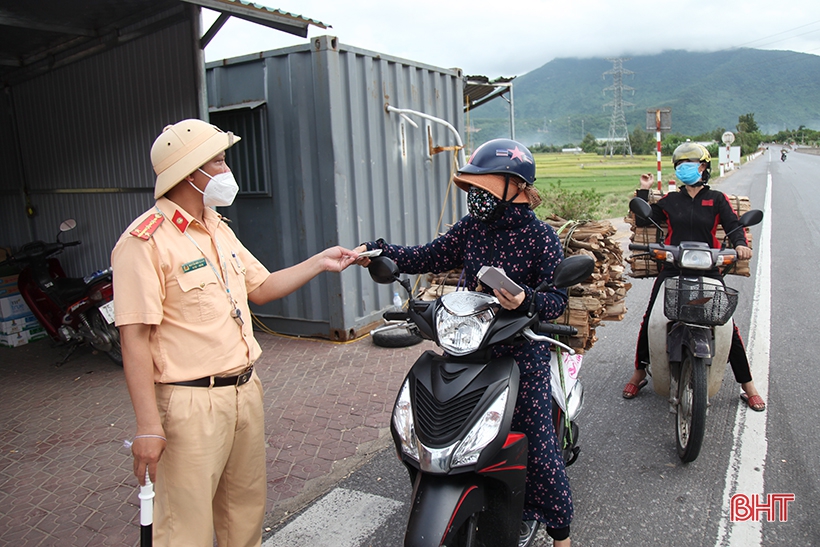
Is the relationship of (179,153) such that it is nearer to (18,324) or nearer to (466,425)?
(466,425)

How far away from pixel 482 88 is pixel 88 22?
6.51 m

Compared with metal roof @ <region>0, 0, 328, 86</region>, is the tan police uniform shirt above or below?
below

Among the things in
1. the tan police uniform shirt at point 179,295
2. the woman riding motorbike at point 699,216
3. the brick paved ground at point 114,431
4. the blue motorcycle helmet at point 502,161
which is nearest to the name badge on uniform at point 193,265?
the tan police uniform shirt at point 179,295

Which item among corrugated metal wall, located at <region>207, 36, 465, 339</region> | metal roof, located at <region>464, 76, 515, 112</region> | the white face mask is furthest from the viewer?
metal roof, located at <region>464, 76, 515, 112</region>

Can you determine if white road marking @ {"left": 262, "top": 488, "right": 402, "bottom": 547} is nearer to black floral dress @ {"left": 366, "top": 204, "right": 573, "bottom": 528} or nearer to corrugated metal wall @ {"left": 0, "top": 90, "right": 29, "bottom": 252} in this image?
black floral dress @ {"left": 366, "top": 204, "right": 573, "bottom": 528}

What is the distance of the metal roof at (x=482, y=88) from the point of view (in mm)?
10344

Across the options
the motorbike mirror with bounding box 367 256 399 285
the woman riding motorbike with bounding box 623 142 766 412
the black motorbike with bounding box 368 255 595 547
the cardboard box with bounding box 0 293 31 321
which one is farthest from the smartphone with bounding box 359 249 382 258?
the cardboard box with bounding box 0 293 31 321

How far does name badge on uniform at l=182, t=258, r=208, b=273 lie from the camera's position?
2315 mm

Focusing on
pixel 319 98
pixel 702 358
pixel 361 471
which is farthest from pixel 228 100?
pixel 702 358

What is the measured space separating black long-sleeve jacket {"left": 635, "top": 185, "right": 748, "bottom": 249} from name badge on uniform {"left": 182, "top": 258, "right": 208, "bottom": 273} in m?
3.46

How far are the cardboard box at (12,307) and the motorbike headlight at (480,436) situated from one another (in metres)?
7.07

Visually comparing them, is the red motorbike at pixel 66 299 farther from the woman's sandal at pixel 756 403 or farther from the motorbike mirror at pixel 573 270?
the woman's sandal at pixel 756 403

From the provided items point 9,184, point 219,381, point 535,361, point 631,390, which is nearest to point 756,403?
point 631,390

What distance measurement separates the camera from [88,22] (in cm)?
638
